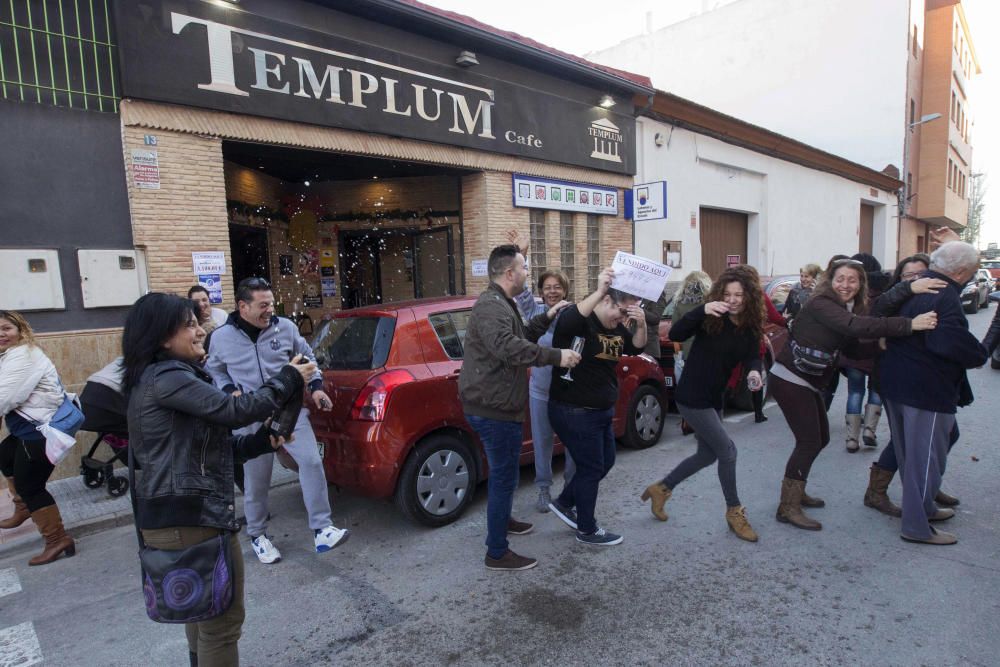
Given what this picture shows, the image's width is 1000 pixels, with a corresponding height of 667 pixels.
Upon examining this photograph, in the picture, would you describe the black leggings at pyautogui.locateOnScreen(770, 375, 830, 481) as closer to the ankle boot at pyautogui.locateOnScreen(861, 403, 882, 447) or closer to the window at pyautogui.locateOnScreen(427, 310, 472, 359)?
the ankle boot at pyautogui.locateOnScreen(861, 403, 882, 447)

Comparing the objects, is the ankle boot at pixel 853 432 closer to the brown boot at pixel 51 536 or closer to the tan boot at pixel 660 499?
the tan boot at pixel 660 499

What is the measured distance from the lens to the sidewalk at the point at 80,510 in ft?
14.2

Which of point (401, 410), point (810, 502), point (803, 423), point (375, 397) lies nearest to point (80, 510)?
point (375, 397)

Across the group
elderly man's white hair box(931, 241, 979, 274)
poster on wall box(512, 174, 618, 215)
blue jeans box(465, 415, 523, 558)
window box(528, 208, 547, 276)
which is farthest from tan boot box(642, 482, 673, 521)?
window box(528, 208, 547, 276)

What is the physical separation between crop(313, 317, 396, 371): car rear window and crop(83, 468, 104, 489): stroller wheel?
2662mm

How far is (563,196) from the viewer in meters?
11.5

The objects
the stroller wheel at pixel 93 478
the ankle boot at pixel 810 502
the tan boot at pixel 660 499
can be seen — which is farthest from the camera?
the stroller wheel at pixel 93 478

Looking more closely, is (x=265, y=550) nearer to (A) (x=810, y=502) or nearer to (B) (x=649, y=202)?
(A) (x=810, y=502)

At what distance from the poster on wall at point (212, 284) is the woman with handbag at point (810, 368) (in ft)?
20.8

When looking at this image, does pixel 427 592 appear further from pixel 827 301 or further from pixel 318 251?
pixel 318 251

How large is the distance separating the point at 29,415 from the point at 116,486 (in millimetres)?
1548

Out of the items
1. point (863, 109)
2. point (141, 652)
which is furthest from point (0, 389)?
point (863, 109)

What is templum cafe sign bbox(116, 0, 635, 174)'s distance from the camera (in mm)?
6484

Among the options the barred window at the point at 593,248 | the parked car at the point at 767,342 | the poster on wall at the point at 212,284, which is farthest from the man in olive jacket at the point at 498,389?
the barred window at the point at 593,248
